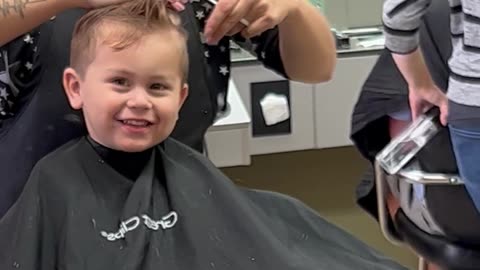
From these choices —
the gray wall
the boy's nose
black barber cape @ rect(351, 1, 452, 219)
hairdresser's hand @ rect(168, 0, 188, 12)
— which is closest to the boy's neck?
the boy's nose

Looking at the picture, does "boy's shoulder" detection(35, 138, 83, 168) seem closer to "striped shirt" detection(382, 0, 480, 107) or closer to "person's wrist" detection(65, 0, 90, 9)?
"person's wrist" detection(65, 0, 90, 9)

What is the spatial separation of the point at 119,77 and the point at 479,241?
2.19ft

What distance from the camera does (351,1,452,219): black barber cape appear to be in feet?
5.84

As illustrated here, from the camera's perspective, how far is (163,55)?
4.35 ft

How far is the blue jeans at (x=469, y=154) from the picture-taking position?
4.58ft

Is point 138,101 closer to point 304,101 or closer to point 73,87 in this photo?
point 73,87

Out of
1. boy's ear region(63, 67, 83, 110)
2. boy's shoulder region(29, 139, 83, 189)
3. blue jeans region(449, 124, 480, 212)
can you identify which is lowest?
blue jeans region(449, 124, 480, 212)

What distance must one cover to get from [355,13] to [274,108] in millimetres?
359

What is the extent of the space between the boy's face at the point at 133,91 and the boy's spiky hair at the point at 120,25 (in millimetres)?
11

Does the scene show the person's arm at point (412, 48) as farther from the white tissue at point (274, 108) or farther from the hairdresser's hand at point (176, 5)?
the white tissue at point (274, 108)

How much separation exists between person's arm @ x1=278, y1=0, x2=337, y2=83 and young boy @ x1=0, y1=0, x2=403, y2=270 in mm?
204

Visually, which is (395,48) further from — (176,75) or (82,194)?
(82,194)

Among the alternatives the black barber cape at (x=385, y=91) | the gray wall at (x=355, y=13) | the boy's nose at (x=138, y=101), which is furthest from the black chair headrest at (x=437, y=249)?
the gray wall at (x=355, y=13)

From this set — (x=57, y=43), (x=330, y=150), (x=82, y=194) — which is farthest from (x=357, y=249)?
(x=330, y=150)
